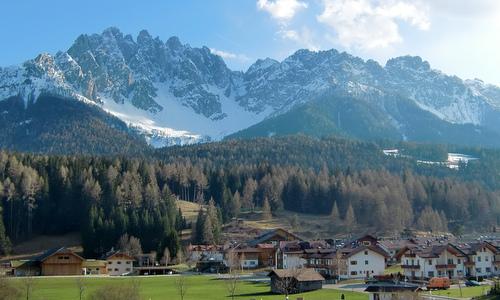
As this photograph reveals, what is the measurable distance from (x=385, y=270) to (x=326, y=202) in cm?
8172

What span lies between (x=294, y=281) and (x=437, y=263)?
25.2 meters

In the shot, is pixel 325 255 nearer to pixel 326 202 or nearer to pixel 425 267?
pixel 425 267

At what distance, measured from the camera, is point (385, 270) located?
4481 inches

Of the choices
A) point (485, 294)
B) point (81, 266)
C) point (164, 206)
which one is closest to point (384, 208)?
point (164, 206)

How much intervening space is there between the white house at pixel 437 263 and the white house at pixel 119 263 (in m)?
49.0

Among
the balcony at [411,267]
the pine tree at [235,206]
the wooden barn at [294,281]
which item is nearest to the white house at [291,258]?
the balcony at [411,267]

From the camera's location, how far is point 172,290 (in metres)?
88.8

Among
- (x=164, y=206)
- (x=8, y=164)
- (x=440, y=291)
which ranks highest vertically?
(x=8, y=164)

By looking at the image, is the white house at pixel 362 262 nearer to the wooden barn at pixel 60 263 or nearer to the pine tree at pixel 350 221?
the wooden barn at pixel 60 263

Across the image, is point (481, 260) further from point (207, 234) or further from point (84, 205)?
point (84, 205)

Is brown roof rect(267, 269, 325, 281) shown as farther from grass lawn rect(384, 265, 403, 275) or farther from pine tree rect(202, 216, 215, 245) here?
Result: pine tree rect(202, 216, 215, 245)

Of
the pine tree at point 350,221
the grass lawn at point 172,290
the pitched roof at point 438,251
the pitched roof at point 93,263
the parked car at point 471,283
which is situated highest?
the pine tree at point 350,221

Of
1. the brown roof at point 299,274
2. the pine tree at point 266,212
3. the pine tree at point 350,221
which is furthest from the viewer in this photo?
the pine tree at point 266,212

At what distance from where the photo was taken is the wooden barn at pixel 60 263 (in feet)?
393
